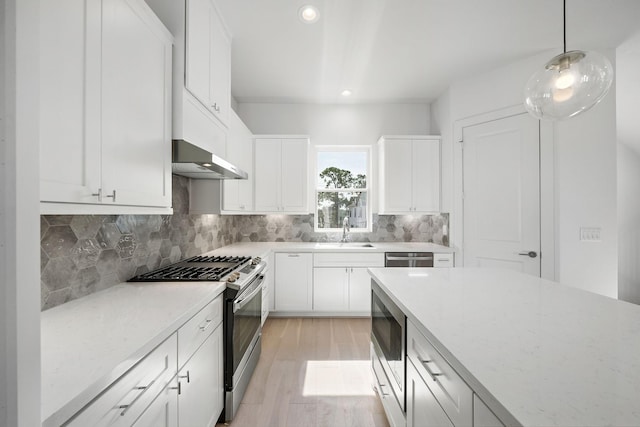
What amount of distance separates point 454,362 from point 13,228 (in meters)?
1.07

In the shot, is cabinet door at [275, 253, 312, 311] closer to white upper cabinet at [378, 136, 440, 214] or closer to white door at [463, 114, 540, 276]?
white upper cabinet at [378, 136, 440, 214]

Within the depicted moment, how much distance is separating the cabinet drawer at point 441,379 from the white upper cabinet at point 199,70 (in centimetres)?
163

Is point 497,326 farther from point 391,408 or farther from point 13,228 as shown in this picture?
point 13,228

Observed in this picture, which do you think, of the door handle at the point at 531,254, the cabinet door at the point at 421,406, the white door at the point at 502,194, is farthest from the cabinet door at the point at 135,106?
the door handle at the point at 531,254

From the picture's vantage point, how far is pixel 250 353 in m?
2.14

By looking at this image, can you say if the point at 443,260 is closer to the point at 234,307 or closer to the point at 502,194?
the point at 502,194

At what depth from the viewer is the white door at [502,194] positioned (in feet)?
9.14

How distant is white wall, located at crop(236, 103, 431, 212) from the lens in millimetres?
3936

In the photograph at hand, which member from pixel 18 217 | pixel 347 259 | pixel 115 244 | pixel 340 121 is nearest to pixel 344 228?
pixel 347 259

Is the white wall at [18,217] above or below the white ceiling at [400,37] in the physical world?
below

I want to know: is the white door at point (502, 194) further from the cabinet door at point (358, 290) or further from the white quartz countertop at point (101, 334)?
the white quartz countertop at point (101, 334)

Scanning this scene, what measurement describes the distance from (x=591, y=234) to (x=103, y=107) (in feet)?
12.3

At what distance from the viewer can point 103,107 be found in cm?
110

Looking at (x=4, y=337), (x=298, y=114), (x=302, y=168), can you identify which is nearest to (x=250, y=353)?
(x=4, y=337)
